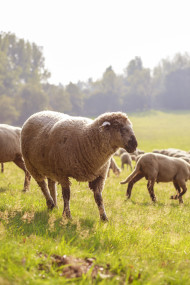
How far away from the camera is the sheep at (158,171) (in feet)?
31.9

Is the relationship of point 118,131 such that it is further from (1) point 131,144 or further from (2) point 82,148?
(2) point 82,148

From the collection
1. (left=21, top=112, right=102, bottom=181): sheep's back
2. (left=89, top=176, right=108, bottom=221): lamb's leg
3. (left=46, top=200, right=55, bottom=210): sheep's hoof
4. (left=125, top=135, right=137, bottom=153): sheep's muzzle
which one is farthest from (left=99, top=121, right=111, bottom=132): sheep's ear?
(left=46, top=200, right=55, bottom=210): sheep's hoof

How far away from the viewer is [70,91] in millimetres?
74688

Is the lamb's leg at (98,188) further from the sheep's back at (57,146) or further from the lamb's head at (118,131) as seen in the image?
the lamb's head at (118,131)

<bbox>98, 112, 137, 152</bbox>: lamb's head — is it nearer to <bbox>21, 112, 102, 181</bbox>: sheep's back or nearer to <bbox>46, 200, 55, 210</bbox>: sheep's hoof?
<bbox>21, 112, 102, 181</bbox>: sheep's back

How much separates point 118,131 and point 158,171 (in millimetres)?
5272

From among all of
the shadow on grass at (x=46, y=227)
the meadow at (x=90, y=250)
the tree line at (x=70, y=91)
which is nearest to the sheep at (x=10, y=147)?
the meadow at (x=90, y=250)

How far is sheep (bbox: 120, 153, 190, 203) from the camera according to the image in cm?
971

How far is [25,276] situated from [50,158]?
3.00 metres

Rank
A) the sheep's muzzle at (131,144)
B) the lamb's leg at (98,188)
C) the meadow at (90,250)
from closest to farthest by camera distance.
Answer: the meadow at (90,250) < the sheep's muzzle at (131,144) < the lamb's leg at (98,188)

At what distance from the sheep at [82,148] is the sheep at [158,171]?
4.22 meters

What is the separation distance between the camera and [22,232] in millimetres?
4023

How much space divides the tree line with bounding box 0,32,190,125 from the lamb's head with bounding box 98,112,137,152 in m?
50.4

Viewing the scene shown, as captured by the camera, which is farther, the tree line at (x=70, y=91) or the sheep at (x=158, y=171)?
the tree line at (x=70, y=91)
